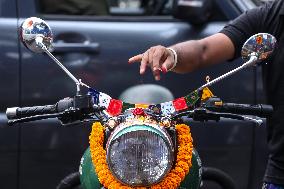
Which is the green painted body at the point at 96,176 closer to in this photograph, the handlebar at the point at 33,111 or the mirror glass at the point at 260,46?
the handlebar at the point at 33,111

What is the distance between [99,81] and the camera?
2865 mm

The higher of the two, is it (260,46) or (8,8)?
(8,8)

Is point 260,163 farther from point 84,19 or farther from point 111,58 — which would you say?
point 84,19

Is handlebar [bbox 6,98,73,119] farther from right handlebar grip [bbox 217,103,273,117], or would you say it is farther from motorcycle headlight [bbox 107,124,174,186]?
right handlebar grip [bbox 217,103,273,117]

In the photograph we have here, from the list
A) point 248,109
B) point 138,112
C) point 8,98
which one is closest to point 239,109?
point 248,109

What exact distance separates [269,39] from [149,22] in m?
1.49

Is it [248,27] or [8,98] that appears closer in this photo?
[248,27]

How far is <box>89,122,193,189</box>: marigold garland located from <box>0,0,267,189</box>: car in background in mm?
1294

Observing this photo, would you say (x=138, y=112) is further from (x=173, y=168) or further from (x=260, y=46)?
(x=260, y=46)

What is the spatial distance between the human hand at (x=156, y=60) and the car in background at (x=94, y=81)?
1.15 metres

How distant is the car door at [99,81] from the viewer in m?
2.83

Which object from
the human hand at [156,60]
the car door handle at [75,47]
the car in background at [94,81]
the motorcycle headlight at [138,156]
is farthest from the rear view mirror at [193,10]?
the motorcycle headlight at [138,156]

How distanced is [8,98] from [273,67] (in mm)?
1329

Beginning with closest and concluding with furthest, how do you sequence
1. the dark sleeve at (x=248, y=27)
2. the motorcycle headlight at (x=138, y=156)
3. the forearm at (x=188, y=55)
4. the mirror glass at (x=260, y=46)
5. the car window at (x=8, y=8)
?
1. the motorcycle headlight at (x=138, y=156)
2. the mirror glass at (x=260, y=46)
3. the forearm at (x=188, y=55)
4. the dark sleeve at (x=248, y=27)
5. the car window at (x=8, y=8)
